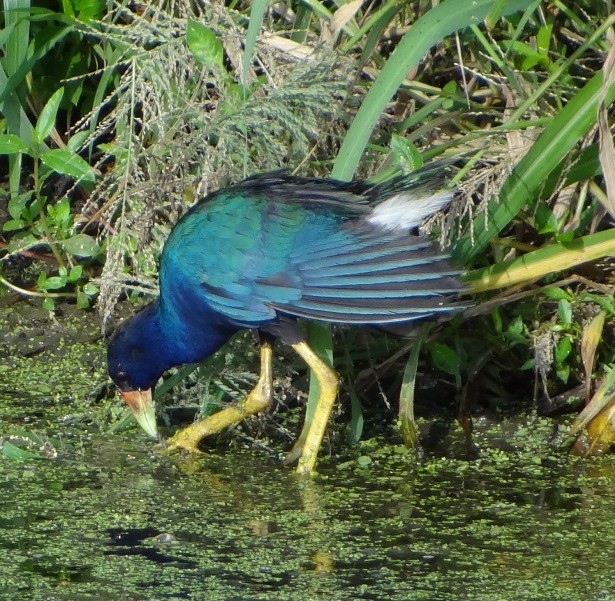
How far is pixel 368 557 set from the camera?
2.66 metres

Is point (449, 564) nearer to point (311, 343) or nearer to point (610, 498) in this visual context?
point (610, 498)

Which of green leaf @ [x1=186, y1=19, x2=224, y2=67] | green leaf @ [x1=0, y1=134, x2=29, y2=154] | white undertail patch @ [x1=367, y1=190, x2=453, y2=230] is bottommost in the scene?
green leaf @ [x1=0, y1=134, x2=29, y2=154]

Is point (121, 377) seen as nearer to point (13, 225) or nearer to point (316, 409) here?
point (316, 409)

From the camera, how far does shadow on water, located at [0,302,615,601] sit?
8.18 feet

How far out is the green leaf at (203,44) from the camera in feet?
11.2

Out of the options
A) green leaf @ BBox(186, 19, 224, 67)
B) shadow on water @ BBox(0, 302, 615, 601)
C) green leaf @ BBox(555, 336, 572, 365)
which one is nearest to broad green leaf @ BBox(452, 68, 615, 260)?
green leaf @ BBox(555, 336, 572, 365)

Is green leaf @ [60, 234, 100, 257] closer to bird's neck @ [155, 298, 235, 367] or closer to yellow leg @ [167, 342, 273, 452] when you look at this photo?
bird's neck @ [155, 298, 235, 367]

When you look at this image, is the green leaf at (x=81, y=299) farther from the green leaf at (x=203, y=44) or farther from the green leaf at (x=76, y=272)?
the green leaf at (x=203, y=44)

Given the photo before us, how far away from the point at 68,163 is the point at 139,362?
32.9 inches

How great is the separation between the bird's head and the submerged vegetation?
9 centimetres

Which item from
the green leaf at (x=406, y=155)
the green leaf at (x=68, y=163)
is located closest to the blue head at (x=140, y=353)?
the green leaf at (x=68, y=163)

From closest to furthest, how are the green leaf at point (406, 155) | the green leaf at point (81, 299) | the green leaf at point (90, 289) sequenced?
1. the green leaf at point (406, 155)
2. the green leaf at point (90, 289)
3. the green leaf at point (81, 299)

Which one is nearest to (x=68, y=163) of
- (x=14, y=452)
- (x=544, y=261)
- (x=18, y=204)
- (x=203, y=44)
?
(x=18, y=204)

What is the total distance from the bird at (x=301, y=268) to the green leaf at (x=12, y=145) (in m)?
0.91
